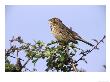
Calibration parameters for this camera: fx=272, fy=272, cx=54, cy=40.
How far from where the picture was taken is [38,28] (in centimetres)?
162

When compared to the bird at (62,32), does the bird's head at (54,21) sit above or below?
above

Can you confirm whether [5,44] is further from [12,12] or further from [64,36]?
[64,36]

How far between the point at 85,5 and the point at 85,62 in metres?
0.33

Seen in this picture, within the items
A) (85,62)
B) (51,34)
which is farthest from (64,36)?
(85,62)

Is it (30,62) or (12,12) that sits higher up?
(12,12)

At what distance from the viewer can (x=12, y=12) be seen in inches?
62.7

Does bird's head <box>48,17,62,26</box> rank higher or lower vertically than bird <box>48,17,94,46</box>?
higher
